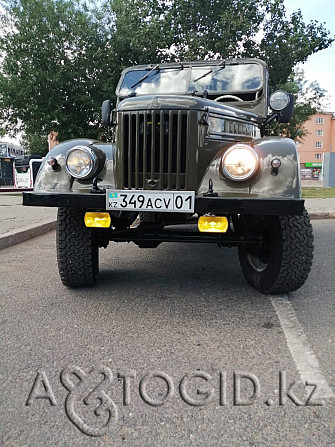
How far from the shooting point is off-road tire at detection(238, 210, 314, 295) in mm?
A: 2801

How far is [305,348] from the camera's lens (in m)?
2.19

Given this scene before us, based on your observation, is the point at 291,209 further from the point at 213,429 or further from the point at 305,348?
the point at 213,429

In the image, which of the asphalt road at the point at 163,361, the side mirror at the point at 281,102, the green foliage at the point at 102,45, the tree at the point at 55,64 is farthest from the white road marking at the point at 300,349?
the tree at the point at 55,64

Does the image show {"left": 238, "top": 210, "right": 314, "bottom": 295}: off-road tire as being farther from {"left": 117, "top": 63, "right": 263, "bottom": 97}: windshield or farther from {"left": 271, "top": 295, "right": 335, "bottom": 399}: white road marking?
{"left": 117, "top": 63, "right": 263, "bottom": 97}: windshield

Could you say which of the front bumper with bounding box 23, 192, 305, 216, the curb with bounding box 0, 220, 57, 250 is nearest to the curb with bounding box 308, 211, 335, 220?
the curb with bounding box 0, 220, 57, 250

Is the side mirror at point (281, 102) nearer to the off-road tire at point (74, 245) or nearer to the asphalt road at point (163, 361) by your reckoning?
the asphalt road at point (163, 361)

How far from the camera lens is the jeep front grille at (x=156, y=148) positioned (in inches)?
103

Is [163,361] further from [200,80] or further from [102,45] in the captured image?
[102,45]

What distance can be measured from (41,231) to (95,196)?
3.93 meters

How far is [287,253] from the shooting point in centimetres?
279

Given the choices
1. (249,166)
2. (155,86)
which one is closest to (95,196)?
(249,166)

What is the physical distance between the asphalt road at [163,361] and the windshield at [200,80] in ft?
7.16

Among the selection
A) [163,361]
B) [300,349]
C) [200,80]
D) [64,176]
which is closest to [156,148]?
[64,176]

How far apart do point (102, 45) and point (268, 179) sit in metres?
14.3
